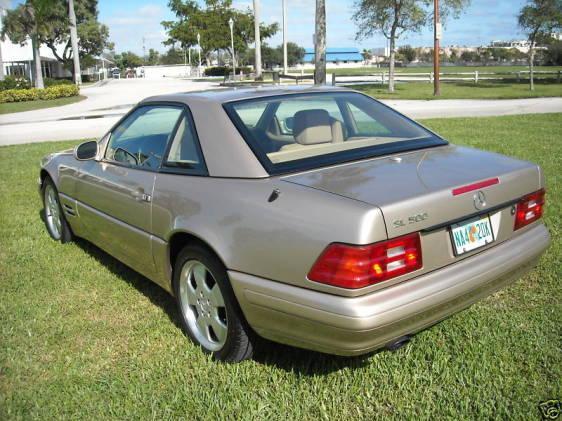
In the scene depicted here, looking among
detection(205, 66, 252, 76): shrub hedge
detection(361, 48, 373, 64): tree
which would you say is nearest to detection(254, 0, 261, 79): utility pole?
detection(205, 66, 252, 76): shrub hedge

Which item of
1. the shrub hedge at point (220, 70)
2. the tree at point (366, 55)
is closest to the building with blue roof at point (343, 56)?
the tree at point (366, 55)

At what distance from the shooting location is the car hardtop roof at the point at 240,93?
350cm

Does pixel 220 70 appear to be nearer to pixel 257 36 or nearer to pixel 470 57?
pixel 257 36

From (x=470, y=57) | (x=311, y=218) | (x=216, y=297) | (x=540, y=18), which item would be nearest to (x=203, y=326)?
(x=216, y=297)

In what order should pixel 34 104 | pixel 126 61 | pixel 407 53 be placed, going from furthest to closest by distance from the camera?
pixel 126 61
pixel 407 53
pixel 34 104

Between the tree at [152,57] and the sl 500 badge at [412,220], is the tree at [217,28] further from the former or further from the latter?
the tree at [152,57]

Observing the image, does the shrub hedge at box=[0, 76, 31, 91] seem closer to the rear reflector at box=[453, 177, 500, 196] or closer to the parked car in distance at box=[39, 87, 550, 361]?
the parked car in distance at box=[39, 87, 550, 361]

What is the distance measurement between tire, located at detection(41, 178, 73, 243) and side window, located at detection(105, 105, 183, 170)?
4.40 ft

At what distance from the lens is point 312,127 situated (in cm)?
349

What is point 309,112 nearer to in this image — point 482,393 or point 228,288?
point 228,288

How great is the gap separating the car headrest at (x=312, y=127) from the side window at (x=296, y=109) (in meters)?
0.06

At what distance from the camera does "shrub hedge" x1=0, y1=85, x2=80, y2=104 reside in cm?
3222

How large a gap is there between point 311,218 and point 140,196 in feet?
4.93

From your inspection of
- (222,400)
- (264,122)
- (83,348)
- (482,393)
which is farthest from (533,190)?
(83,348)
